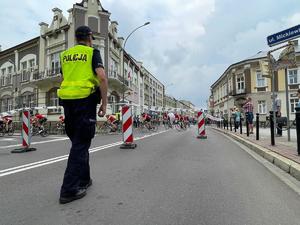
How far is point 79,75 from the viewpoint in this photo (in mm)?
3512

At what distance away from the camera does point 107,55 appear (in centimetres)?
2931

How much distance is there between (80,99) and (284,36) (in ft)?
24.0

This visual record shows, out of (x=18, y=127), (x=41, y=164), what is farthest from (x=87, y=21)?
(x=41, y=164)

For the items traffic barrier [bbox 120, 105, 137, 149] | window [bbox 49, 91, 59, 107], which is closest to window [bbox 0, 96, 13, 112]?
window [bbox 49, 91, 59, 107]

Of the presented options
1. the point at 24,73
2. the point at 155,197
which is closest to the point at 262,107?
the point at 24,73

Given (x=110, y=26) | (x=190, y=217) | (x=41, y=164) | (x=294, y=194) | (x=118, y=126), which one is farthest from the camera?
(x=110, y=26)

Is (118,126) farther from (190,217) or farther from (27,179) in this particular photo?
(190,217)

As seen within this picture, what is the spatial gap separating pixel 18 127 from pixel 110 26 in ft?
49.8

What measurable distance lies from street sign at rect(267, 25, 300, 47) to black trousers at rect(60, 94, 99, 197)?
22.9ft

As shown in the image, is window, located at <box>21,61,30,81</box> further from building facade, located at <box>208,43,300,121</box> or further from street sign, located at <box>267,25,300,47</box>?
street sign, located at <box>267,25,300,47</box>

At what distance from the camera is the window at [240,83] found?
43562mm

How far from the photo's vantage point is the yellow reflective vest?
11.3ft

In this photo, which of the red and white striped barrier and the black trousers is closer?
the black trousers

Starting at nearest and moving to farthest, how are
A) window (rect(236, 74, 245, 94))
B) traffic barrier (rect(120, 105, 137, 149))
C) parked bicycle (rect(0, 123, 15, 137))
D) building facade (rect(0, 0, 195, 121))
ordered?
traffic barrier (rect(120, 105, 137, 149)) < parked bicycle (rect(0, 123, 15, 137)) < building facade (rect(0, 0, 195, 121)) < window (rect(236, 74, 245, 94))
